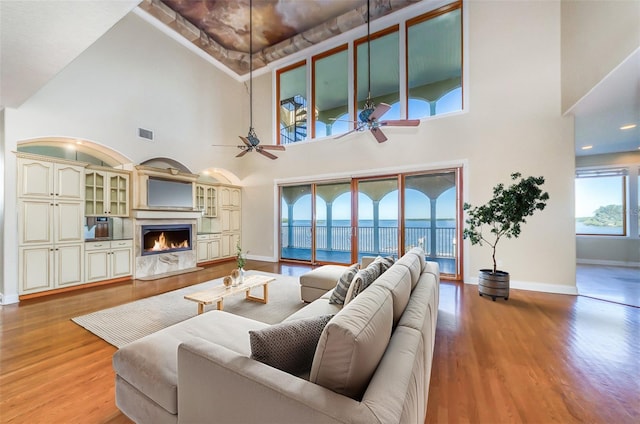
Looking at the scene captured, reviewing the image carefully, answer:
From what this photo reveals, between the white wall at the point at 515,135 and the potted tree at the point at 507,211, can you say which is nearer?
the potted tree at the point at 507,211

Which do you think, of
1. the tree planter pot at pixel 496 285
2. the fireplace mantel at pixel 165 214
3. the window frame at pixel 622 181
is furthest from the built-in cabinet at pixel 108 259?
the window frame at pixel 622 181

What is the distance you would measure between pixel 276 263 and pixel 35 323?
4341mm

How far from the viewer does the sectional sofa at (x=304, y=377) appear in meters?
0.83

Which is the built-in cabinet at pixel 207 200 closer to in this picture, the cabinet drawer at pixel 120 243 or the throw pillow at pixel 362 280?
the cabinet drawer at pixel 120 243

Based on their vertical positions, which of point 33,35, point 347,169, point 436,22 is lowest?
point 347,169

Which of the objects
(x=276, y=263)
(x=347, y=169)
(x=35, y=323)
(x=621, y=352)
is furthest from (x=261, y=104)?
(x=621, y=352)

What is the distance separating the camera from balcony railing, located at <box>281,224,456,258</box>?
203 inches

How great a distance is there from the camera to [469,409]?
165cm

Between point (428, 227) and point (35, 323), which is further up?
point (428, 227)

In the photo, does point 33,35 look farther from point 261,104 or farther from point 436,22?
point 436,22

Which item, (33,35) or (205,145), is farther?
(205,145)

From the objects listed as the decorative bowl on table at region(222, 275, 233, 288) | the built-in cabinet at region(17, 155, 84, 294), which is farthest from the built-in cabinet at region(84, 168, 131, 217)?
the decorative bowl on table at region(222, 275, 233, 288)

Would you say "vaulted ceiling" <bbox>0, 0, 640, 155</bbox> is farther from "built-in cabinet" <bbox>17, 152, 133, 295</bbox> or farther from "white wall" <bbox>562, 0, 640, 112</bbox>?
"built-in cabinet" <bbox>17, 152, 133, 295</bbox>

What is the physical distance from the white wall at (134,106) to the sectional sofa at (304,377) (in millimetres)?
4175
